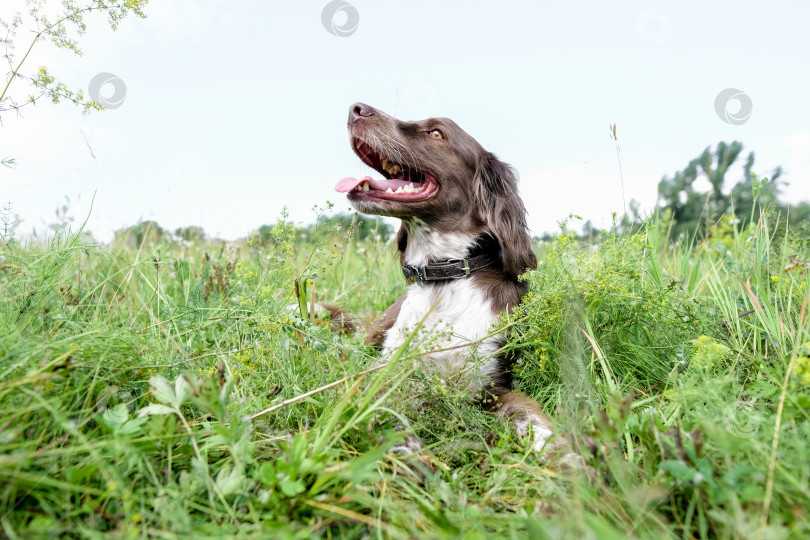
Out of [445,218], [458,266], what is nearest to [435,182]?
[445,218]

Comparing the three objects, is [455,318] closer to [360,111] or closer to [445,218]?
[445,218]

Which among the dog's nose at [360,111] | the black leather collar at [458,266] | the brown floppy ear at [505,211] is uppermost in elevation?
the dog's nose at [360,111]

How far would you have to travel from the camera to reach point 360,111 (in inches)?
129

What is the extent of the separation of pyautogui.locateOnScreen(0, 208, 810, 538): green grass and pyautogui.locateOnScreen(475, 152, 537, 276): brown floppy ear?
1.48ft

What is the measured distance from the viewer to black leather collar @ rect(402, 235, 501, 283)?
2.96 metres

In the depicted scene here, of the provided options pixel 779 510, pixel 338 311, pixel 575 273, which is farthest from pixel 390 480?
pixel 338 311

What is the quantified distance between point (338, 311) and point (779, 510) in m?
3.12

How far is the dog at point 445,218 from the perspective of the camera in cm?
288

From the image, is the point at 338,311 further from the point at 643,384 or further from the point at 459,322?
the point at 643,384

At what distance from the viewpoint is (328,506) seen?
1.23 m
